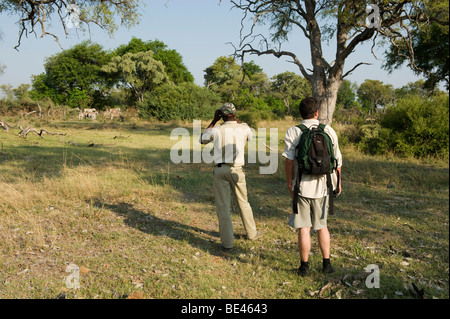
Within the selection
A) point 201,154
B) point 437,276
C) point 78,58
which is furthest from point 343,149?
point 78,58

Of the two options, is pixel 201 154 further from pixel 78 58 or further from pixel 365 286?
pixel 78 58

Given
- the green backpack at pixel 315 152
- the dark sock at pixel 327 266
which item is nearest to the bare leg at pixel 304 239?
the dark sock at pixel 327 266

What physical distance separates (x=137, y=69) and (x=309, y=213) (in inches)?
1520

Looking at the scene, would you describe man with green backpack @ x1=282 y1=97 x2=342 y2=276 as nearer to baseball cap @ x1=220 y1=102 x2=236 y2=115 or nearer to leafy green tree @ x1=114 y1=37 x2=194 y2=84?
baseball cap @ x1=220 y1=102 x2=236 y2=115

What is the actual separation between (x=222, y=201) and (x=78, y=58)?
1671 inches

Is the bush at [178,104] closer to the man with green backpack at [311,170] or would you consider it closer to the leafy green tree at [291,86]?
the leafy green tree at [291,86]

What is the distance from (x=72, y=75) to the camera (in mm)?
39688

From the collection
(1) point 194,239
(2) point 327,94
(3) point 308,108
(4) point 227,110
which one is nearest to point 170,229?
(1) point 194,239

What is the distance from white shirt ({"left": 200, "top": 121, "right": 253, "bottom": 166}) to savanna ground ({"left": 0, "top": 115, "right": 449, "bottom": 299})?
1244mm

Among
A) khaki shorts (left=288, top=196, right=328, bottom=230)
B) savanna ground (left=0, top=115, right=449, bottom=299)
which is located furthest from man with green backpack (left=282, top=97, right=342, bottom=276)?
savanna ground (left=0, top=115, right=449, bottom=299)

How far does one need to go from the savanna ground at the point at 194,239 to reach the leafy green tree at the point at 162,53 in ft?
129

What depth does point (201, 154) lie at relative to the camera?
Answer: 12969 millimetres
